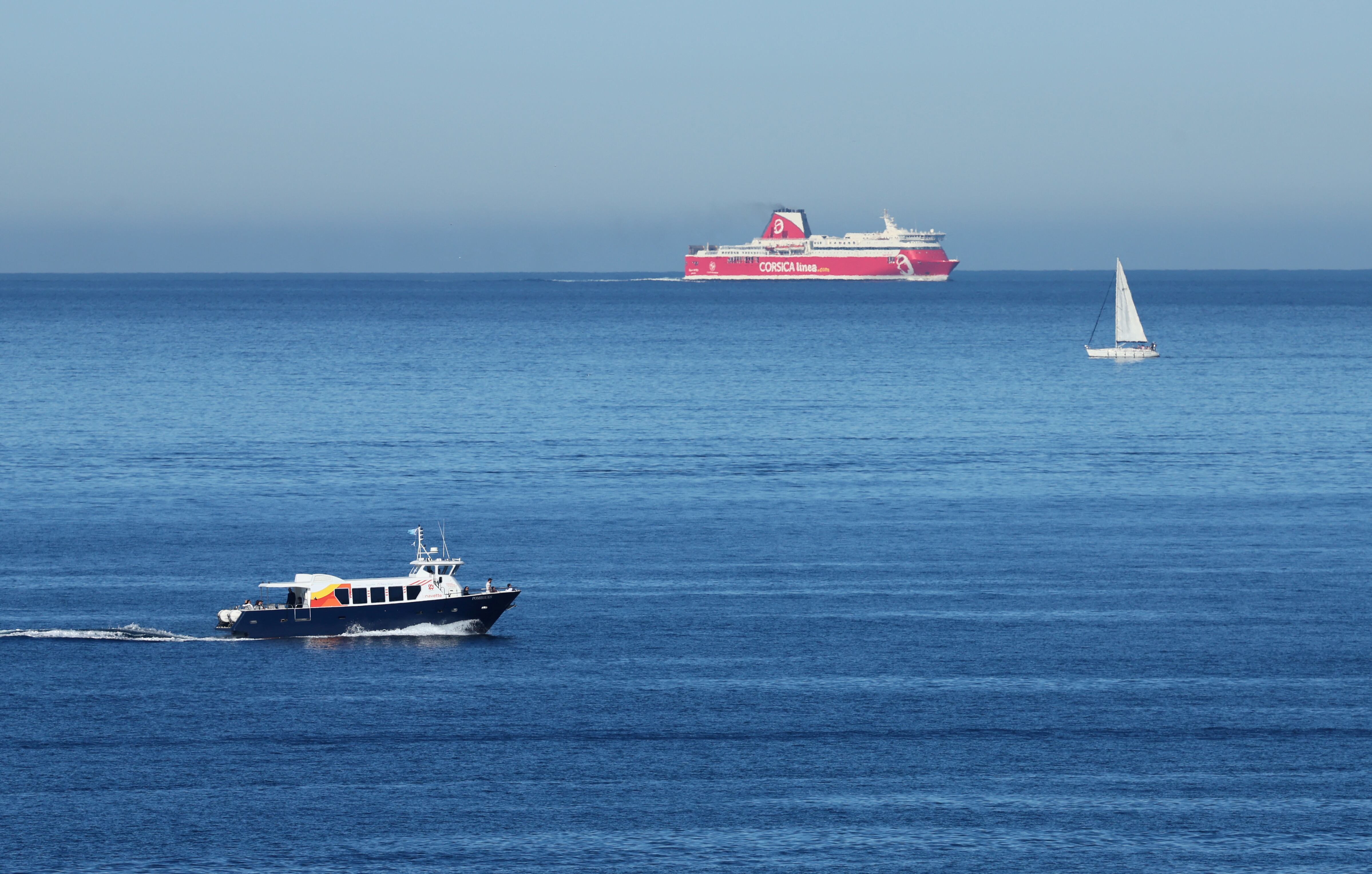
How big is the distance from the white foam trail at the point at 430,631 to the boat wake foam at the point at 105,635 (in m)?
5.44

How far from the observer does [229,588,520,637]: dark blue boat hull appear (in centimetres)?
6644

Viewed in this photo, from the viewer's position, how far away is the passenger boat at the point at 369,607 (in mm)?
66500

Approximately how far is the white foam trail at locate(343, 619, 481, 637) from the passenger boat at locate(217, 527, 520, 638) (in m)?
0.05

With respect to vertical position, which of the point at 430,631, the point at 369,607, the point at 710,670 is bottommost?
the point at 430,631

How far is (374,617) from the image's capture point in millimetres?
67625

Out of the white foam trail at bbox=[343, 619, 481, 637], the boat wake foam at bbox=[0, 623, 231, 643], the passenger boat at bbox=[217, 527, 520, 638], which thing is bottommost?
the white foam trail at bbox=[343, 619, 481, 637]

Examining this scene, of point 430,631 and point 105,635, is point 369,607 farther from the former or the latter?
point 105,635

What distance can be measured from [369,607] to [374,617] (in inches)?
21.2

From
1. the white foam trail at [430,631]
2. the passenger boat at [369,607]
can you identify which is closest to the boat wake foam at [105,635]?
the passenger boat at [369,607]

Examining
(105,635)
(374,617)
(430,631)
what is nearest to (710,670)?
(430,631)

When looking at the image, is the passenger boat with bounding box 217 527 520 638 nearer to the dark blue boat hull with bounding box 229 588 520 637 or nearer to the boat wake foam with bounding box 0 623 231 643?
the dark blue boat hull with bounding box 229 588 520 637

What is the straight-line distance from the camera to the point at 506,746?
51.6 m

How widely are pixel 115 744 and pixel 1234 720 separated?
3567 centimetres

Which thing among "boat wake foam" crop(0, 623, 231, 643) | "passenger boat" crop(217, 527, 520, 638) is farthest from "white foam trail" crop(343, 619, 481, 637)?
"boat wake foam" crop(0, 623, 231, 643)
